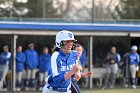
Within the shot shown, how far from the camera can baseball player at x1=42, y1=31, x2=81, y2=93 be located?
6480 millimetres

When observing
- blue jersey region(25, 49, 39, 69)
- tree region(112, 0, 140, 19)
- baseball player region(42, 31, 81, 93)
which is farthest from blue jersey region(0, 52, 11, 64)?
baseball player region(42, 31, 81, 93)

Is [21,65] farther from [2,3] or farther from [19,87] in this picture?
[2,3]

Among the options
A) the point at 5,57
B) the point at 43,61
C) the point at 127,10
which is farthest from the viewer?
the point at 127,10

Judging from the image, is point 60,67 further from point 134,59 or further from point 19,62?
point 134,59

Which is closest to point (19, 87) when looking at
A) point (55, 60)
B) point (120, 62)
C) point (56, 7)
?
point (120, 62)

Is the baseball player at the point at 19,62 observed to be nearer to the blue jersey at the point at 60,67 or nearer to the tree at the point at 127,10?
the tree at the point at 127,10

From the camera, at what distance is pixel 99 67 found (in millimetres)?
20188

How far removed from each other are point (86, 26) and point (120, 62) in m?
2.34

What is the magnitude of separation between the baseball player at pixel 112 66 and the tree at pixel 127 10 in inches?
241

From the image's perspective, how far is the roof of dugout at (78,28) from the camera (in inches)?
725

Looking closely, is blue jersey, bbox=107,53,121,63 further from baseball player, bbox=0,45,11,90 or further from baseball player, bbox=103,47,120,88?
baseball player, bbox=0,45,11,90

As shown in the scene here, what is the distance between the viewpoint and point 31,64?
18.1 m

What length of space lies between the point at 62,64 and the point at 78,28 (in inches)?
495

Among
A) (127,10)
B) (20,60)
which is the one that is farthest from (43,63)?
(127,10)
